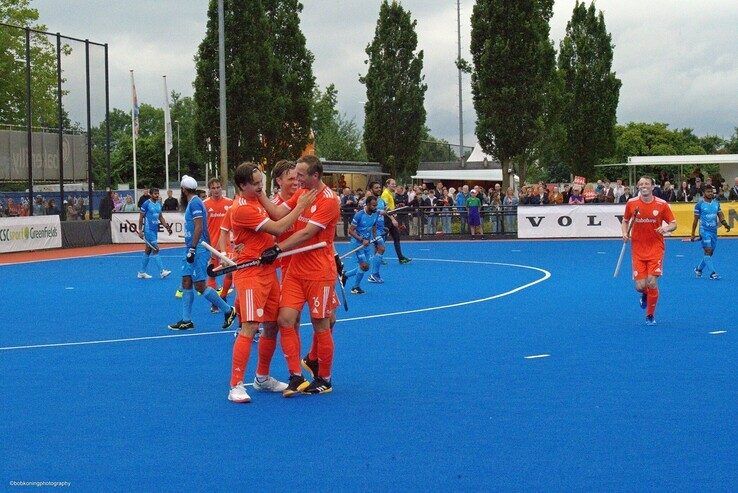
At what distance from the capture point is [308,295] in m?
9.02

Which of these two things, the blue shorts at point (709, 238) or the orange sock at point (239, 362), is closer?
the orange sock at point (239, 362)

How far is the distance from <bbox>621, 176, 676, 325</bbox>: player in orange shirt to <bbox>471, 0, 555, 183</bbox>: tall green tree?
34.1 m

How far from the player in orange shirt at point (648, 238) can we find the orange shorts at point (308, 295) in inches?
245

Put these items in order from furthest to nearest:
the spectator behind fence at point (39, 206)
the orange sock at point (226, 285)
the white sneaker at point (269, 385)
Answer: the spectator behind fence at point (39, 206) < the orange sock at point (226, 285) < the white sneaker at point (269, 385)

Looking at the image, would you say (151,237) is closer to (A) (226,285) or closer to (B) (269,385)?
(A) (226,285)

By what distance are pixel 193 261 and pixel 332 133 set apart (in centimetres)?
6789

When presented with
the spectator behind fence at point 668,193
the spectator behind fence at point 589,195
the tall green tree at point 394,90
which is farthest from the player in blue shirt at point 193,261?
the tall green tree at point 394,90

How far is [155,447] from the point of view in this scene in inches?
285

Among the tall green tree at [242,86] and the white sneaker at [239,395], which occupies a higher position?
the tall green tree at [242,86]

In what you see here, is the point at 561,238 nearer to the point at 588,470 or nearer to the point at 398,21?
the point at 398,21

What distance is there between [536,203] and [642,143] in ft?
209

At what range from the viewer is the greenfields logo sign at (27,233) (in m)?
33.2

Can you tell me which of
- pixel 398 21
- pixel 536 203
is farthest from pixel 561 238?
pixel 398 21

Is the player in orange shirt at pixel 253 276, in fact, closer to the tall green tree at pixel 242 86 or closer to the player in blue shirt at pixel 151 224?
the player in blue shirt at pixel 151 224
